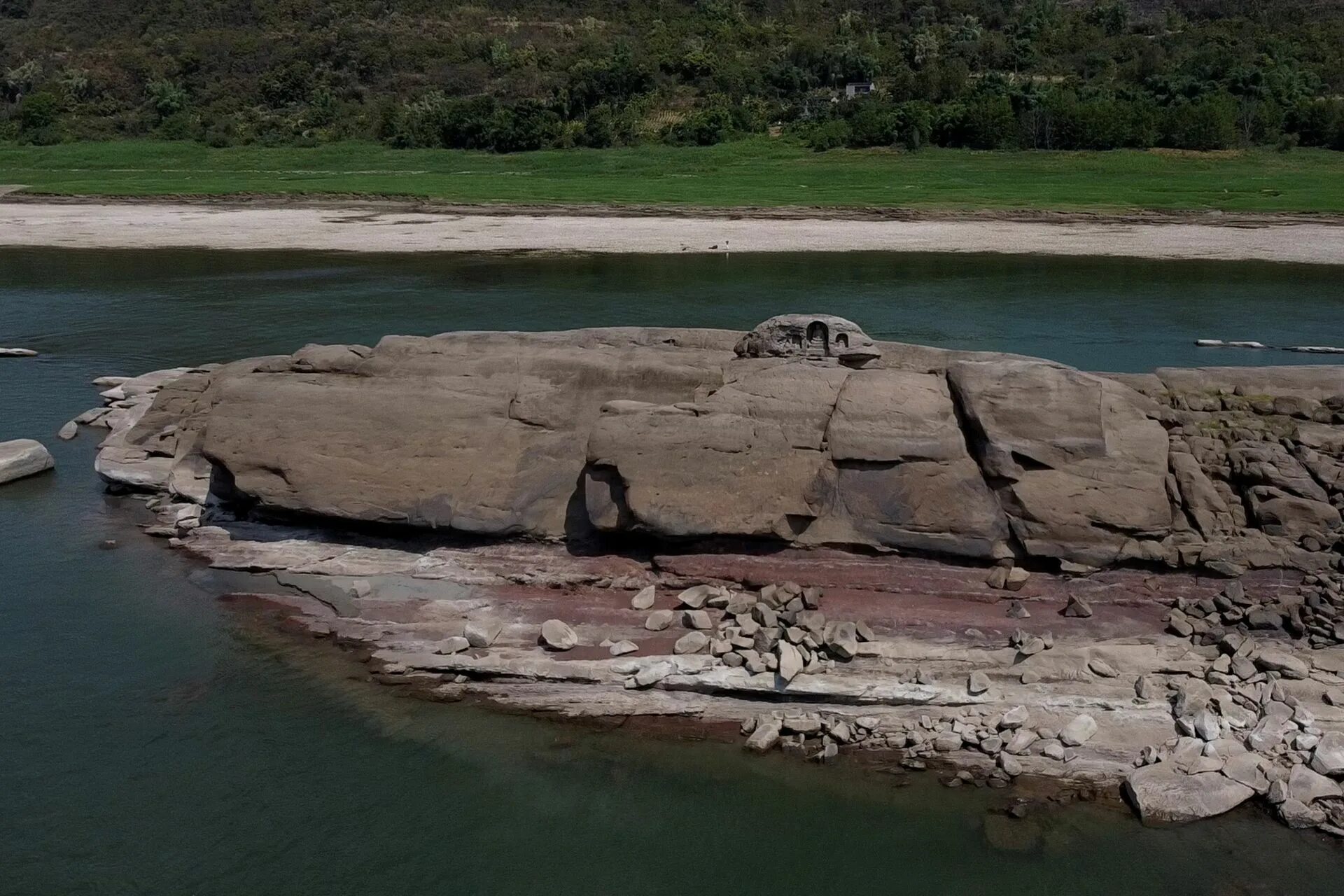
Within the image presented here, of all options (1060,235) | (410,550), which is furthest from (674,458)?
(1060,235)

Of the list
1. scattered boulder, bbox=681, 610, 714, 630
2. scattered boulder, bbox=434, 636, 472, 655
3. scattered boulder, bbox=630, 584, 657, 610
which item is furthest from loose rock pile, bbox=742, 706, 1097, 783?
scattered boulder, bbox=434, 636, 472, 655

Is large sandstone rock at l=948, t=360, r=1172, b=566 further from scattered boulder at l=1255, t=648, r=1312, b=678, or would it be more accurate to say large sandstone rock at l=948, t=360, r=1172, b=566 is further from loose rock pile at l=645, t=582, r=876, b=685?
loose rock pile at l=645, t=582, r=876, b=685

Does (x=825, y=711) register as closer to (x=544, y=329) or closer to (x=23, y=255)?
(x=544, y=329)

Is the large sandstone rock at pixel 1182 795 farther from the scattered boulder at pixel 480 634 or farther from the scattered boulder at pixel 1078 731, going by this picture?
the scattered boulder at pixel 480 634

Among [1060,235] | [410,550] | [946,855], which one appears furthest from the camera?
[1060,235]

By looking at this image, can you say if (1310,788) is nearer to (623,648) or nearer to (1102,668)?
(1102,668)

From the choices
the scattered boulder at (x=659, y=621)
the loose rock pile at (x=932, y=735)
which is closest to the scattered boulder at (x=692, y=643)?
the scattered boulder at (x=659, y=621)
